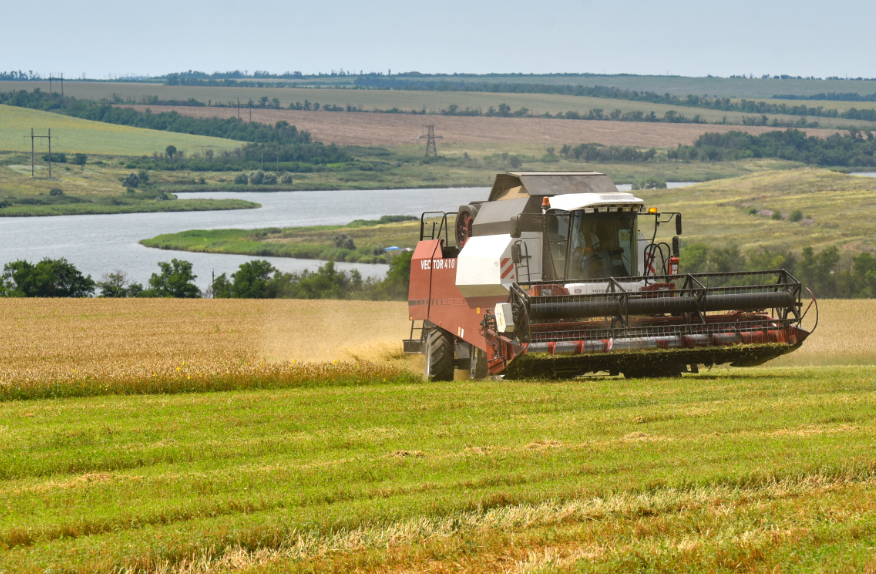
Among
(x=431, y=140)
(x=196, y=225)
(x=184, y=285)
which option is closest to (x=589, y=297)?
(x=184, y=285)

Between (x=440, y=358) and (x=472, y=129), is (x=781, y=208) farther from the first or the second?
(x=472, y=129)

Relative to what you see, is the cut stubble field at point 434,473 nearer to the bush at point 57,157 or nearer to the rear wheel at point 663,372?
the rear wheel at point 663,372

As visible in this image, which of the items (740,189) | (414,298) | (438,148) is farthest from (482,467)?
(438,148)

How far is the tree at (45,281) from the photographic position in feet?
132

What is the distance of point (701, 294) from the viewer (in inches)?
531

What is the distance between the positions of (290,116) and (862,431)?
6642 inches

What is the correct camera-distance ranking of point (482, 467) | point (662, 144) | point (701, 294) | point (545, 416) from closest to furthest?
point (482, 467), point (545, 416), point (701, 294), point (662, 144)

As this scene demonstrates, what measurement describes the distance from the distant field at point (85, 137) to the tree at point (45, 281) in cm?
10173

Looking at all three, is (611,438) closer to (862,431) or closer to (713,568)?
(862,431)

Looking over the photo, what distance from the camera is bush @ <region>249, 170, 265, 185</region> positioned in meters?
129

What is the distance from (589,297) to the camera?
1305 centimetres

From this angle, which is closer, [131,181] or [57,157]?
[131,181]

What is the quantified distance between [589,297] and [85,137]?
507ft

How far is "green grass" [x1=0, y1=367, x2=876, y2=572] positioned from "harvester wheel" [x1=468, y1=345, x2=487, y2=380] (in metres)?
3.55
